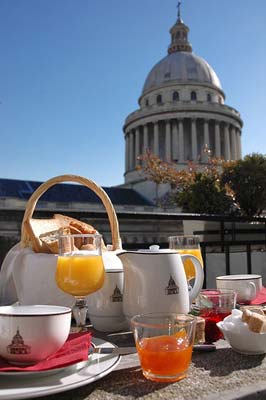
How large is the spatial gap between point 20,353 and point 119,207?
31.7 meters

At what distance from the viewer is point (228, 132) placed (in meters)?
41.6

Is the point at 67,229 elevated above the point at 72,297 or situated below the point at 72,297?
above

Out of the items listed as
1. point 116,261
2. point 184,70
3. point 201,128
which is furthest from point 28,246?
point 184,70

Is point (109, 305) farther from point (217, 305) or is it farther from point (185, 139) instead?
point (185, 139)

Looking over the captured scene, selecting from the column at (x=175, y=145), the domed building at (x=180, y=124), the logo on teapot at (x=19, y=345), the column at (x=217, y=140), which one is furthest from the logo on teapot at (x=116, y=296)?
the column at (x=217, y=140)

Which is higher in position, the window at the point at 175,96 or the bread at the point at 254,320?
the window at the point at 175,96

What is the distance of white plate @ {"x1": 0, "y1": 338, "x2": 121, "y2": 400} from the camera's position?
0.72 meters

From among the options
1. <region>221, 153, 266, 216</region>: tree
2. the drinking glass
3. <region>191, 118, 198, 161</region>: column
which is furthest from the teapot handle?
<region>191, 118, 198, 161</region>: column

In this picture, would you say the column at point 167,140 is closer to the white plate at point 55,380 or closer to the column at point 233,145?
the column at point 233,145

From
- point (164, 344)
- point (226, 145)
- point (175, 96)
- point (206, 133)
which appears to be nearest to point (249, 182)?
point (206, 133)

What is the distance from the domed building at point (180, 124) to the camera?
39941 millimetres

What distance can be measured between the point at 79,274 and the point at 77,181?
1.88 feet

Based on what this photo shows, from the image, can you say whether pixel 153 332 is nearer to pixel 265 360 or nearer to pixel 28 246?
pixel 265 360

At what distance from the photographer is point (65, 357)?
843mm
